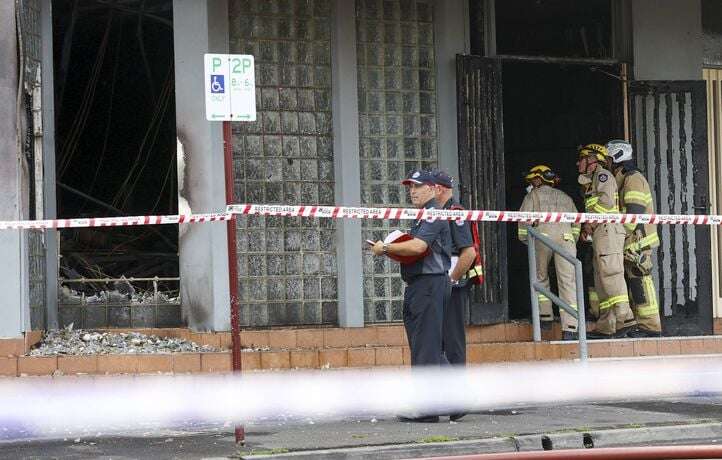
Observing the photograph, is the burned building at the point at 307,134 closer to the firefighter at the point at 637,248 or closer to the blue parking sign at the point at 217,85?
the firefighter at the point at 637,248

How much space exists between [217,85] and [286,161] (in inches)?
166

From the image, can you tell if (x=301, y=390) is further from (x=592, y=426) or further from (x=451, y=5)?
(x=451, y=5)

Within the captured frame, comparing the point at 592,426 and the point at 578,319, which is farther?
the point at 578,319

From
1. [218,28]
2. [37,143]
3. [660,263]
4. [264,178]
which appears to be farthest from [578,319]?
Answer: [37,143]

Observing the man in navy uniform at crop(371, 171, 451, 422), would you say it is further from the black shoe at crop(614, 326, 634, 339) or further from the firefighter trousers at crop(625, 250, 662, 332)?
the firefighter trousers at crop(625, 250, 662, 332)

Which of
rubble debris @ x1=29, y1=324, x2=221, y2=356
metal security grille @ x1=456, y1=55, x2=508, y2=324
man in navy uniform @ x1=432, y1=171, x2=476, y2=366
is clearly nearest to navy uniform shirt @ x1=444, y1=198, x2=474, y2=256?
man in navy uniform @ x1=432, y1=171, x2=476, y2=366

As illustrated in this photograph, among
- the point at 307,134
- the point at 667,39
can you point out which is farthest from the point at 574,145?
the point at 307,134

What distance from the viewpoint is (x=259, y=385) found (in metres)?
11.6

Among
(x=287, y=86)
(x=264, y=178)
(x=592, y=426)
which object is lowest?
(x=592, y=426)

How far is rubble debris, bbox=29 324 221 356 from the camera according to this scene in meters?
11.6

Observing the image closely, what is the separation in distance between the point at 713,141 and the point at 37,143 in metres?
7.50

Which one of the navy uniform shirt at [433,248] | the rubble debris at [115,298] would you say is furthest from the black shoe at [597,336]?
the navy uniform shirt at [433,248]

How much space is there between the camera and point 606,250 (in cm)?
1369

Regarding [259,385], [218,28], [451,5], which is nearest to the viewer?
[259,385]
